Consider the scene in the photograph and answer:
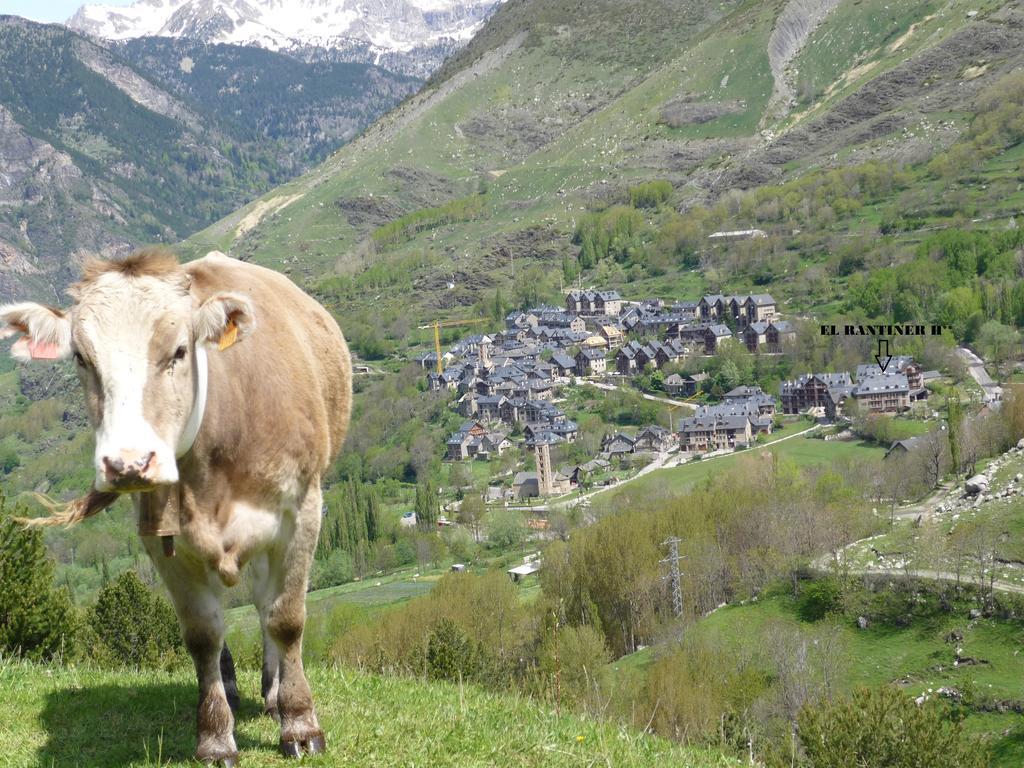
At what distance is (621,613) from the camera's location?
155ft

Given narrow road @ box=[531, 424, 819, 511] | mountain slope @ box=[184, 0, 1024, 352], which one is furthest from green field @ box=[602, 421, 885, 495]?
mountain slope @ box=[184, 0, 1024, 352]

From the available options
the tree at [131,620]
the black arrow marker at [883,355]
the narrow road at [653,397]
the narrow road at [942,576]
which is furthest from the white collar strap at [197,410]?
the narrow road at [653,397]

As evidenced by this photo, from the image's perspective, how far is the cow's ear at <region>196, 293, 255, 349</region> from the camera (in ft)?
16.2

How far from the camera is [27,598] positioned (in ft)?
47.3

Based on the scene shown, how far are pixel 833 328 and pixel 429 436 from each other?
35338mm

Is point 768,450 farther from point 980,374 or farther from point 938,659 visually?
point 938,659

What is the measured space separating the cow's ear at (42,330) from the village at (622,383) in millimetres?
73952

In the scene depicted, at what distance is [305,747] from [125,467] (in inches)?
79.7

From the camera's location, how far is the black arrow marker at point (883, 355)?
3171 inches

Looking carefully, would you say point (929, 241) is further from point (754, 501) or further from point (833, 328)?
point (754, 501)

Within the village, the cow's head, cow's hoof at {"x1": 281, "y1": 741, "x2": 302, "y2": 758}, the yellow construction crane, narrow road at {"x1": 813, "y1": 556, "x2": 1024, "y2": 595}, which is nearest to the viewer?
the cow's head

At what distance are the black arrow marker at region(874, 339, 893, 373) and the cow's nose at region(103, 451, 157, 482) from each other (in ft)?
261

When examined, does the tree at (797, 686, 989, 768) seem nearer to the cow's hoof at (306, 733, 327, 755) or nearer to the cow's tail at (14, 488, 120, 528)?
the cow's hoof at (306, 733, 327, 755)

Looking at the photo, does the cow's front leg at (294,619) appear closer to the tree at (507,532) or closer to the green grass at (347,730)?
the green grass at (347,730)
